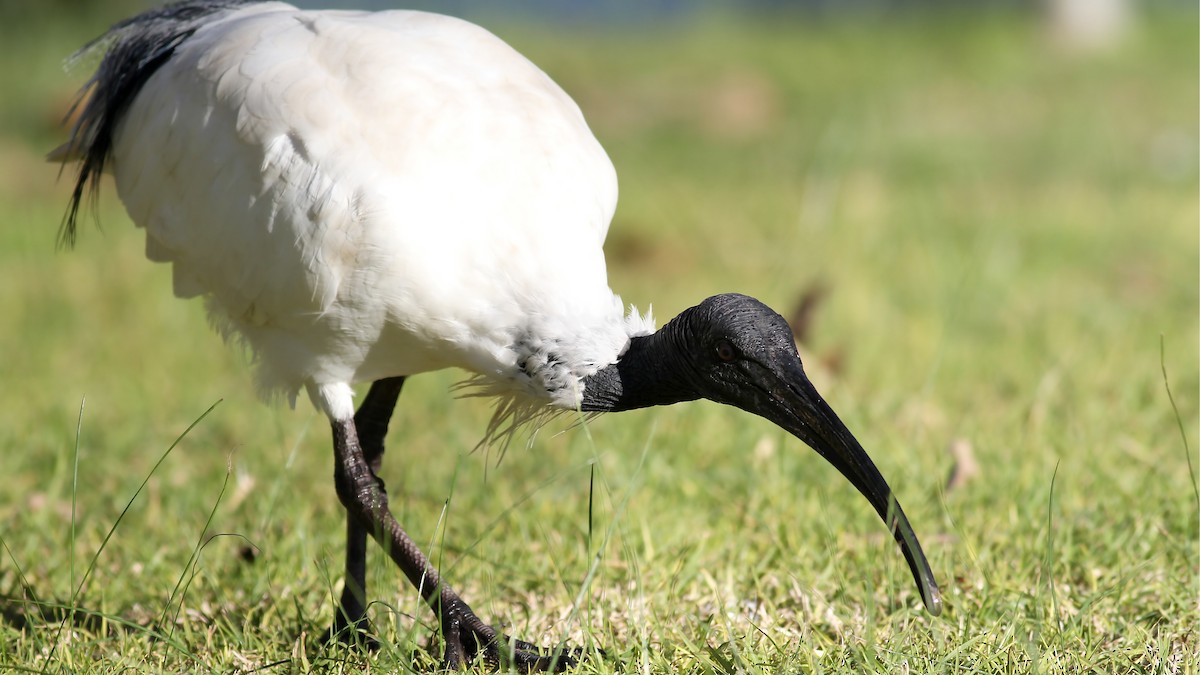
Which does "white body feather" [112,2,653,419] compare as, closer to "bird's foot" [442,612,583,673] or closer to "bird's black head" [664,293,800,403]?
"bird's black head" [664,293,800,403]

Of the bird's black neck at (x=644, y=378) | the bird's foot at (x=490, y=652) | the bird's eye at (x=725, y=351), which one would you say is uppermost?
the bird's eye at (x=725, y=351)

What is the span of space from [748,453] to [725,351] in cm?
134

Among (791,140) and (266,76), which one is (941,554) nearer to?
(266,76)

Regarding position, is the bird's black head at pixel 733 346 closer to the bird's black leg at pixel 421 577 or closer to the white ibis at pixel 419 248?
the white ibis at pixel 419 248

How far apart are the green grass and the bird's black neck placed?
0.63ft

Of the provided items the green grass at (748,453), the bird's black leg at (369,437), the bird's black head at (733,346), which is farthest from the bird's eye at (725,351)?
the bird's black leg at (369,437)

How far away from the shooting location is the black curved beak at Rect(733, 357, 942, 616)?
8.13 ft

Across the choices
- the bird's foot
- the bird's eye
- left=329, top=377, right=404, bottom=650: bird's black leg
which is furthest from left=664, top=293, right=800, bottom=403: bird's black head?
left=329, top=377, right=404, bottom=650: bird's black leg

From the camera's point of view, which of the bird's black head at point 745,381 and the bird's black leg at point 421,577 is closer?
the bird's black head at point 745,381

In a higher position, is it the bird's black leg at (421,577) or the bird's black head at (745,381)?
the bird's black head at (745,381)

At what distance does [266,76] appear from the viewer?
3074 mm

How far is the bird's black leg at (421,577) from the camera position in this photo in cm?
272

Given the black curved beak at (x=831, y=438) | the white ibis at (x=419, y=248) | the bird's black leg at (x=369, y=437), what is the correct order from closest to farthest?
the black curved beak at (x=831, y=438) → the white ibis at (x=419, y=248) → the bird's black leg at (x=369, y=437)

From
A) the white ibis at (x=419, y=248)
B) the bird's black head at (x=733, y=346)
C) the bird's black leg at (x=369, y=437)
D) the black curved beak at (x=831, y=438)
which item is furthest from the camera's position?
the bird's black leg at (x=369, y=437)
